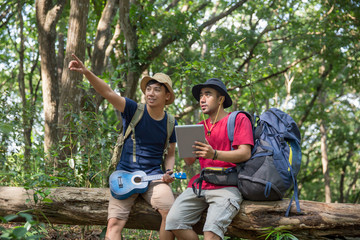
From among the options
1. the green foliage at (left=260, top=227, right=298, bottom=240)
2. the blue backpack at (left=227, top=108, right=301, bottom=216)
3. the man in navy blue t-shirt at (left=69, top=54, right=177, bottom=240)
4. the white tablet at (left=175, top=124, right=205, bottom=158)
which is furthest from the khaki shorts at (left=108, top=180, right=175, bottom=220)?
the green foliage at (left=260, top=227, right=298, bottom=240)

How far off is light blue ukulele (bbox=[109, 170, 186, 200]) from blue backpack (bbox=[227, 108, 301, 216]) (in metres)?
0.67

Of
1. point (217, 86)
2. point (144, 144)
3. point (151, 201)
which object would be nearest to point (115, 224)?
point (151, 201)

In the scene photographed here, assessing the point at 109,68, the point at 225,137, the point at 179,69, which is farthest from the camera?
the point at 109,68

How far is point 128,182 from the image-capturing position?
12.6ft

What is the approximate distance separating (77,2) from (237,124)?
473 centimetres

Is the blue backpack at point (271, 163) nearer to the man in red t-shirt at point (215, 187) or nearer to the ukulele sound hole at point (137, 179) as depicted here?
the man in red t-shirt at point (215, 187)

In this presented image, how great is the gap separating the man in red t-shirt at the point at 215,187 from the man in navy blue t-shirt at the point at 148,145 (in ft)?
0.74

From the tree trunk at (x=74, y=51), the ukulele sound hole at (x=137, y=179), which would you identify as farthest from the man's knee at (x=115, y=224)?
the tree trunk at (x=74, y=51)

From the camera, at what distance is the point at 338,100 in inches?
731

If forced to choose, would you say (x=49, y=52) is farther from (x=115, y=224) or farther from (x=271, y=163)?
(x=271, y=163)

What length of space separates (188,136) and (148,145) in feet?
2.70

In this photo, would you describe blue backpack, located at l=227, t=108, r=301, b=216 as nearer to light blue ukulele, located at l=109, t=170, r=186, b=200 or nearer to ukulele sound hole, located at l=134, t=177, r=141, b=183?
light blue ukulele, located at l=109, t=170, r=186, b=200

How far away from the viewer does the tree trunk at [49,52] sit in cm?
805

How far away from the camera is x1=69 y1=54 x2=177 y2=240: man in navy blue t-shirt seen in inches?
149
